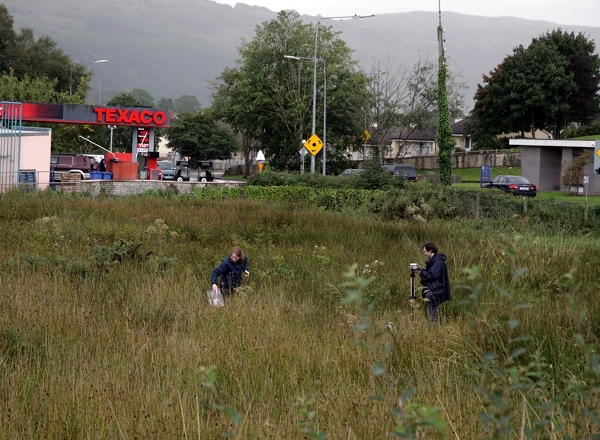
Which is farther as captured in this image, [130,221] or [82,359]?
[130,221]

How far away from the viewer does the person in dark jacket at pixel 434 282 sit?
11273mm

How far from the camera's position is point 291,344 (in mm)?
8258

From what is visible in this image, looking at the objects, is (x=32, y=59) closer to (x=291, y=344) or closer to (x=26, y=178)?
(x=26, y=178)

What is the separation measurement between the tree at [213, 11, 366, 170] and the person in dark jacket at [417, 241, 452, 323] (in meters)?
47.9

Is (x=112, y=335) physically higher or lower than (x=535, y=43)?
lower

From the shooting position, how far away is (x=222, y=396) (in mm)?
6828

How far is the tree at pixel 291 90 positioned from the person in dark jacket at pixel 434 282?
47.9 meters

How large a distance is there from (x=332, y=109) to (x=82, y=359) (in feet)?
180

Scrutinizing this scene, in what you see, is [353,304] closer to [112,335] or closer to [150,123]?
[112,335]

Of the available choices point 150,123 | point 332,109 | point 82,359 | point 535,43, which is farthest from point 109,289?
point 535,43

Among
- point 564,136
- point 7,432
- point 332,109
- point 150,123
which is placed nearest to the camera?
point 7,432

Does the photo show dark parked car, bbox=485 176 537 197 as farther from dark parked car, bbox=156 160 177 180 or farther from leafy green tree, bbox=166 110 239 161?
leafy green tree, bbox=166 110 239 161

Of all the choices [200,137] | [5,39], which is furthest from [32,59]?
[200,137]

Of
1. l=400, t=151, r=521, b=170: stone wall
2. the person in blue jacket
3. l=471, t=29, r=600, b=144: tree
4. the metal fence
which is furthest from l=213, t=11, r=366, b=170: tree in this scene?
the person in blue jacket
